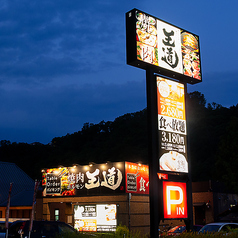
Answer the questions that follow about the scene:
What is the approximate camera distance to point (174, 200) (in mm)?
14344

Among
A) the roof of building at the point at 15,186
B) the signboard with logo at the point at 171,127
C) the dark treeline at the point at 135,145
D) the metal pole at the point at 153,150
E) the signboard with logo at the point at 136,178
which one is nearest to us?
the metal pole at the point at 153,150

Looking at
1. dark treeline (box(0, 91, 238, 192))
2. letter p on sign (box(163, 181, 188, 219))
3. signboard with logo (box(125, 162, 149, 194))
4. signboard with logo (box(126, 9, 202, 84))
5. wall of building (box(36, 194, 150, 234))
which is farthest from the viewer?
dark treeline (box(0, 91, 238, 192))

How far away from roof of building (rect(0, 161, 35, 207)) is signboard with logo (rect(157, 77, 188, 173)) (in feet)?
80.9

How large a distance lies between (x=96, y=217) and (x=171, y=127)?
14.2 metres

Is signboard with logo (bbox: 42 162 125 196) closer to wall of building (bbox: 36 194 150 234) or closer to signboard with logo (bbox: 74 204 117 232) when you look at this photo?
wall of building (bbox: 36 194 150 234)

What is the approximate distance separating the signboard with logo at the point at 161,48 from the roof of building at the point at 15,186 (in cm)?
2496

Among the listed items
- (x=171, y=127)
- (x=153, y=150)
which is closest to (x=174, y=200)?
(x=153, y=150)

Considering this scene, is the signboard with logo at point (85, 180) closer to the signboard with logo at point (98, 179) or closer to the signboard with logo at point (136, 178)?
the signboard with logo at point (98, 179)

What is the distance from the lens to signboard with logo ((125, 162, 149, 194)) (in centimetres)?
2614

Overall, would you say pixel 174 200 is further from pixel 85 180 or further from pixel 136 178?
pixel 85 180

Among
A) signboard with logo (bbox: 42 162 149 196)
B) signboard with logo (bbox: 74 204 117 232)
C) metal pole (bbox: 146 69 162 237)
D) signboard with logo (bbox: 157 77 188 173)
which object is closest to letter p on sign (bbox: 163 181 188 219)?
metal pole (bbox: 146 69 162 237)

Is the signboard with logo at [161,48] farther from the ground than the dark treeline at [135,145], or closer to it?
closer to it

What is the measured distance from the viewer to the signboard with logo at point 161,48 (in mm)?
14680

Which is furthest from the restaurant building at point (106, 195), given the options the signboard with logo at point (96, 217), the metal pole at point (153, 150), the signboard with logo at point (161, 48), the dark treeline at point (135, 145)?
the dark treeline at point (135, 145)
